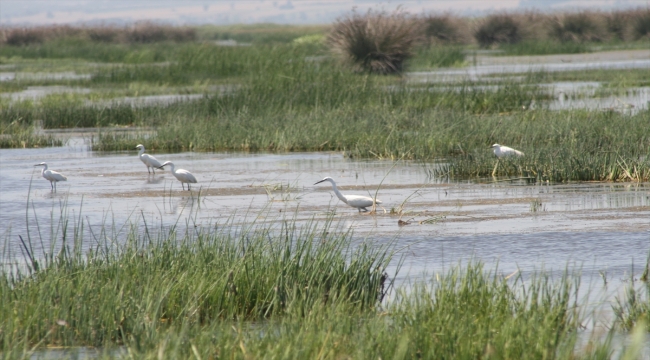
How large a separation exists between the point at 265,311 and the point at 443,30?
55709 mm

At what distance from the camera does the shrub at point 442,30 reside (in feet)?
198

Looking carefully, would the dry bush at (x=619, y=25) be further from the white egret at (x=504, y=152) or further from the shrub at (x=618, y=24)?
the white egret at (x=504, y=152)

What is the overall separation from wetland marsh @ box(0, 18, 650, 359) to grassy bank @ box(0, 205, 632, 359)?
0.02m

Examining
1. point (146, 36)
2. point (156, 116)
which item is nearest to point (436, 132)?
point (156, 116)

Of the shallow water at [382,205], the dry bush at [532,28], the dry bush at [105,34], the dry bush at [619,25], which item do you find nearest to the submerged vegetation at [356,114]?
the shallow water at [382,205]

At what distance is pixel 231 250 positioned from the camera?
6949 mm

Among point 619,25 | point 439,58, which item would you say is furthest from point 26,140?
point 619,25

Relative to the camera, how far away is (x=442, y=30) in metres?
60.8

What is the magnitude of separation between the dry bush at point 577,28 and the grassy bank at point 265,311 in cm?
5448

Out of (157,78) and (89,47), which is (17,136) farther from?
(89,47)

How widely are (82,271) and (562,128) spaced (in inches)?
434

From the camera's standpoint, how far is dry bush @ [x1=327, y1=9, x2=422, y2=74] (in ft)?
102

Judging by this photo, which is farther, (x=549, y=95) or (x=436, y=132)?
(x=549, y=95)

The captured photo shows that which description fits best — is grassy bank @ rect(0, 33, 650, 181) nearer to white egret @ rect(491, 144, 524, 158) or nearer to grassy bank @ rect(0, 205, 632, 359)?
white egret @ rect(491, 144, 524, 158)
